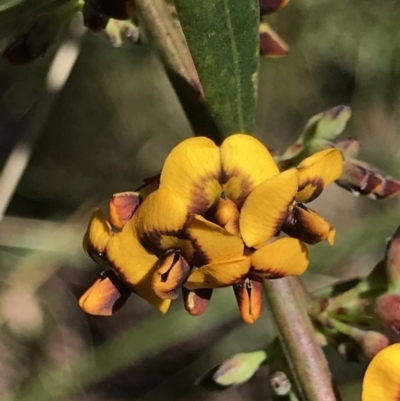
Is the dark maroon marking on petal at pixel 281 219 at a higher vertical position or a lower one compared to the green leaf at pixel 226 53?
lower

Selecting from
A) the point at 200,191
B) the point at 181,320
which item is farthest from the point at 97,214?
the point at 181,320

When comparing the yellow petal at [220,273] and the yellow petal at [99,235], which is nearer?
the yellow petal at [220,273]

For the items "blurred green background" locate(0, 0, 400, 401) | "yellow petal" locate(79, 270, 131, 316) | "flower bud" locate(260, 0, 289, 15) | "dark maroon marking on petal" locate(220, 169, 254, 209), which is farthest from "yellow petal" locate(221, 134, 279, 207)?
"blurred green background" locate(0, 0, 400, 401)

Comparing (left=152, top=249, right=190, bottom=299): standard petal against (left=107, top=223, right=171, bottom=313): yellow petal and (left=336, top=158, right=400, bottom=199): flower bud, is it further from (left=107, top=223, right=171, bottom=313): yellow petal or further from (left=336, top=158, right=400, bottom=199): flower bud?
(left=336, top=158, right=400, bottom=199): flower bud

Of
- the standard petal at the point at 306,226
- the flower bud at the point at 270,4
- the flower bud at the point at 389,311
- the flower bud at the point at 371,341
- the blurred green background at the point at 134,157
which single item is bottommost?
the blurred green background at the point at 134,157

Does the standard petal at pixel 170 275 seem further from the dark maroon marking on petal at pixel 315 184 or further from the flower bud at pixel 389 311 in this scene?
the flower bud at pixel 389 311

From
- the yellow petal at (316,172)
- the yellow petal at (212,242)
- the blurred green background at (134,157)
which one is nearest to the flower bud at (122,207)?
the yellow petal at (212,242)

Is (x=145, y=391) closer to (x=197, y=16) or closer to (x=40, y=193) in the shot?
(x=40, y=193)
